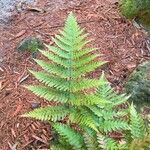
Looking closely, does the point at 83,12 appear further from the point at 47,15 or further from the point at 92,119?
the point at 92,119

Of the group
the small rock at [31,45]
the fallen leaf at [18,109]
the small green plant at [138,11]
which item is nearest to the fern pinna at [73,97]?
the fallen leaf at [18,109]

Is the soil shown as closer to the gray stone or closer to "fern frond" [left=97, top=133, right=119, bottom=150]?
the gray stone

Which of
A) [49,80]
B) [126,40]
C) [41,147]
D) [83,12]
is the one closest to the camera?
[49,80]

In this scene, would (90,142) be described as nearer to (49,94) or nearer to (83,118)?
(83,118)

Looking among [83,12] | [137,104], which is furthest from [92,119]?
[83,12]

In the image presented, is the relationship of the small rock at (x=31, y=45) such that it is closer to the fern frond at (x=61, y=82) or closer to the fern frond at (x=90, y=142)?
the fern frond at (x=61, y=82)

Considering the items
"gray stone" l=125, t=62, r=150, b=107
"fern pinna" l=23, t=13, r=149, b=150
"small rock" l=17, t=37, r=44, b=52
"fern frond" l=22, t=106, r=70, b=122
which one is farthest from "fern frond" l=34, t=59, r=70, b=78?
"small rock" l=17, t=37, r=44, b=52
